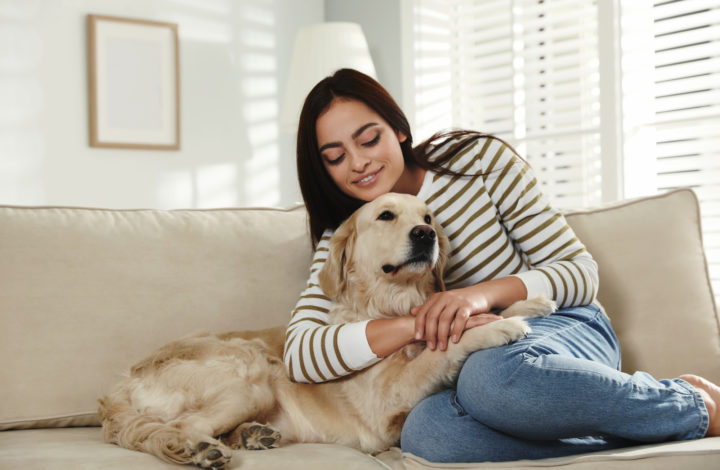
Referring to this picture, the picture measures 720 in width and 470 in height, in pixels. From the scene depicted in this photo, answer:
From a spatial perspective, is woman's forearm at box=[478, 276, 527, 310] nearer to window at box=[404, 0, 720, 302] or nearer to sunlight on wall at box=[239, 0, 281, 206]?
window at box=[404, 0, 720, 302]

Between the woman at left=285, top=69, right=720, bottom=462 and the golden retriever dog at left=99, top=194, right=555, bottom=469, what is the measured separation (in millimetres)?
53

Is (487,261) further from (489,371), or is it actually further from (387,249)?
(489,371)

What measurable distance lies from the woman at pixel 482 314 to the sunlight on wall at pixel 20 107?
2184 mm

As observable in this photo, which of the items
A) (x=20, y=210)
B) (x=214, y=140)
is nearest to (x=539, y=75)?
(x=214, y=140)

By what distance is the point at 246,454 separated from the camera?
146 centimetres

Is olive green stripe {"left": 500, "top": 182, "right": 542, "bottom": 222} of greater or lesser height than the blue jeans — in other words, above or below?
above

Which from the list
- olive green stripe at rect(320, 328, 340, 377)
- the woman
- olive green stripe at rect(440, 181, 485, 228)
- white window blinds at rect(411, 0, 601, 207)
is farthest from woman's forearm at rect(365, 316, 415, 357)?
white window blinds at rect(411, 0, 601, 207)

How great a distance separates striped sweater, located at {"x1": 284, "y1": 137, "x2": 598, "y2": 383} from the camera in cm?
159

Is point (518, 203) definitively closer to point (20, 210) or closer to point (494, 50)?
point (20, 210)

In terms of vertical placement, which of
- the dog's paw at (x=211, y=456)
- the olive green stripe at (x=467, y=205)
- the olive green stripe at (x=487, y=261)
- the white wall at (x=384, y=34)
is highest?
the white wall at (x=384, y=34)

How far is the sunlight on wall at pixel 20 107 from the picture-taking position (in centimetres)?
342

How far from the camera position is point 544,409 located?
4.18ft

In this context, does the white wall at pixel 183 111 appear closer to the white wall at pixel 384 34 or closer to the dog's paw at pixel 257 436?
the white wall at pixel 384 34

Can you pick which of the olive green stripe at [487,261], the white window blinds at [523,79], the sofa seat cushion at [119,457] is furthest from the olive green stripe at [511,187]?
the white window blinds at [523,79]
